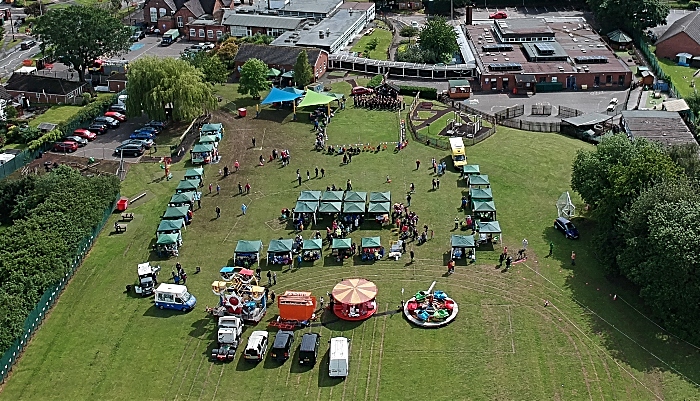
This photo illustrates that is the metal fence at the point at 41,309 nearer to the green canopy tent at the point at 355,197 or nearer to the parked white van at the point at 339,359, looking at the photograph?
the parked white van at the point at 339,359

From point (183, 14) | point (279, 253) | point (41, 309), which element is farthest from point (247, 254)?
point (183, 14)

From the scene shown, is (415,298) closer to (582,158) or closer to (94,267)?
(582,158)

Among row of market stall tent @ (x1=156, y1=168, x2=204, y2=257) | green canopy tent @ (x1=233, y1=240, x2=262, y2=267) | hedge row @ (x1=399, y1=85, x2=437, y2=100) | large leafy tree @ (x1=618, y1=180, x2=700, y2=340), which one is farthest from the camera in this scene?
hedge row @ (x1=399, y1=85, x2=437, y2=100)

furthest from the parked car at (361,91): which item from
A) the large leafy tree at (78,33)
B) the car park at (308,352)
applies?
the car park at (308,352)

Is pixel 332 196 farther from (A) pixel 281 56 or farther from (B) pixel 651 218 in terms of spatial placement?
(A) pixel 281 56

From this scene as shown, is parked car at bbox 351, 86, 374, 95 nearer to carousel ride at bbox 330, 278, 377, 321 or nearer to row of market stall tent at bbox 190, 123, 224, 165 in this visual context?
row of market stall tent at bbox 190, 123, 224, 165

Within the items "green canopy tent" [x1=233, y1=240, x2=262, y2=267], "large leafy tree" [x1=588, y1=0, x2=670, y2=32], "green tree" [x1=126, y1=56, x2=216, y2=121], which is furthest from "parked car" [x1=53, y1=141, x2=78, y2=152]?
"large leafy tree" [x1=588, y1=0, x2=670, y2=32]
